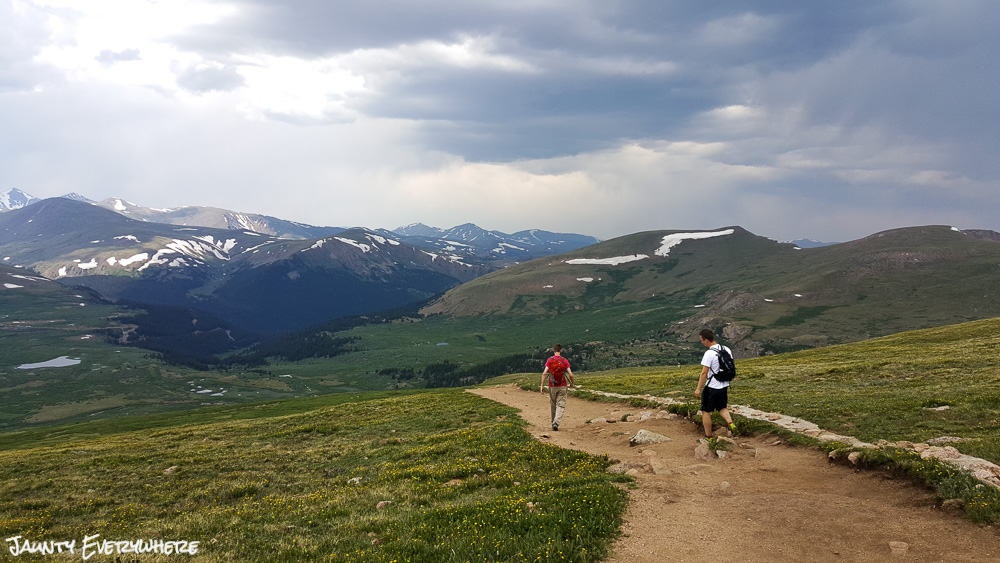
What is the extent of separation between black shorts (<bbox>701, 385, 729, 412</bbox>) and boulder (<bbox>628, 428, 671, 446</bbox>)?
2.95 meters

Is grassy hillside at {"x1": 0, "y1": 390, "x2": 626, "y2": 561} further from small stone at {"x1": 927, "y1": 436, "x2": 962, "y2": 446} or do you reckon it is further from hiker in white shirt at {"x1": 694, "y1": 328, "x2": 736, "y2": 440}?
small stone at {"x1": 927, "y1": 436, "x2": 962, "y2": 446}

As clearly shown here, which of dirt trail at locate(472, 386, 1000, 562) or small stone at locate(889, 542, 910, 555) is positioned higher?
small stone at locate(889, 542, 910, 555)

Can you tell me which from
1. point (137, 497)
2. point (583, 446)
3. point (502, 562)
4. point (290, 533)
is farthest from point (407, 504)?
point (137, 497)

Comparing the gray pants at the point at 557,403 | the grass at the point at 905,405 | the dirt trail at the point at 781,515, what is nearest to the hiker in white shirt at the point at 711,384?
the dirt trail at the point at 781,515

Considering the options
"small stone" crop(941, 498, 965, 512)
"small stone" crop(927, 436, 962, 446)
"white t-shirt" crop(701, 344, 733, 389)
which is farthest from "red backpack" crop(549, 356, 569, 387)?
"small stone" crop(941, 498, 965, 512)

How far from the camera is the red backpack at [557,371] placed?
26641mm

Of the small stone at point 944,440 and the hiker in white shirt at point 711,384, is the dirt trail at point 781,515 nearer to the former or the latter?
the hiker in white shirt at point 711,384

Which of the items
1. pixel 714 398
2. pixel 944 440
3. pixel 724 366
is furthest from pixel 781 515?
pixel 944 440

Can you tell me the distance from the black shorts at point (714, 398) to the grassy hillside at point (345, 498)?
567cm

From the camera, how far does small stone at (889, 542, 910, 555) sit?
10617 mm

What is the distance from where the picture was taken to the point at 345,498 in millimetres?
16984

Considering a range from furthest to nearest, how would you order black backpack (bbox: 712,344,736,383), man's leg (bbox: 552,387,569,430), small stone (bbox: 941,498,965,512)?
man's leg (bbox: 552,387,569,430) → black backpack (bbox: 712,344,736,383) → small stone (bbox: 941,498,965,512)

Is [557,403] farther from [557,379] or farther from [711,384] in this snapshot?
[711,384]

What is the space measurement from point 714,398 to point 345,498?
15.9m
